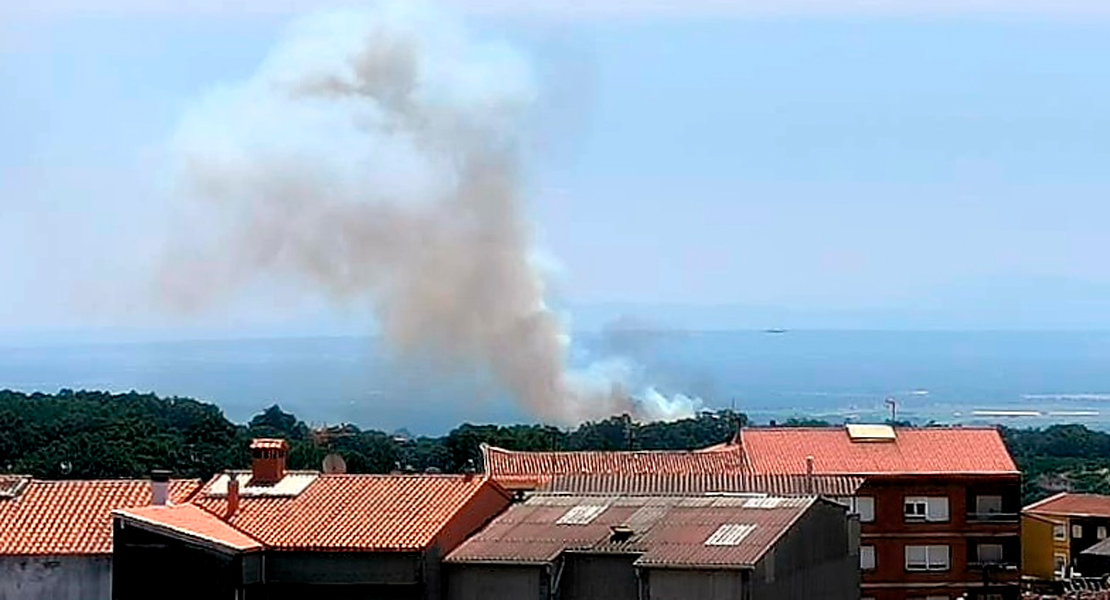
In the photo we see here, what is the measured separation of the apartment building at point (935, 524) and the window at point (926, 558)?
0.03 metres

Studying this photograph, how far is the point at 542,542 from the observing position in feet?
131

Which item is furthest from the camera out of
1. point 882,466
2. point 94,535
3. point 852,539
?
point 882,466

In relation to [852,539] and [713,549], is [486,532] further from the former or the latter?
[852,539]

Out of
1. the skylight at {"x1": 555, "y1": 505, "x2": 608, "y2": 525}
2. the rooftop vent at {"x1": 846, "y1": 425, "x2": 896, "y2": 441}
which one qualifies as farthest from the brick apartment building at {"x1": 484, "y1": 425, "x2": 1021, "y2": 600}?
the skylight at {"x1": 555, "y1": 505, "x2": 608, "y2": 525}

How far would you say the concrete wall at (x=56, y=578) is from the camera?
39.8 meters

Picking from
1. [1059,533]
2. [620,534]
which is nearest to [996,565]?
[620,534]

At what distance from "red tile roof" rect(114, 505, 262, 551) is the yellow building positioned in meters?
56.5

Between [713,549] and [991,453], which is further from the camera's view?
[991,453]

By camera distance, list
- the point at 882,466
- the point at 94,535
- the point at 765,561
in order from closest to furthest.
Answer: the point at 765,561 → the point at 94,535 → the point at 882,466

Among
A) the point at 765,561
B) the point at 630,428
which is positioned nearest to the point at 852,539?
the point at 765,561

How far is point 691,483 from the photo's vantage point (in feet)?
184

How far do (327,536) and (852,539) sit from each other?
11455 millimetres

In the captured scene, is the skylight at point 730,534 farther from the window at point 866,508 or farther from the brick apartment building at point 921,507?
the window at point 866,508

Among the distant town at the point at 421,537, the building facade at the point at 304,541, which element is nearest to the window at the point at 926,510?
the distant town at the point at 421,537
